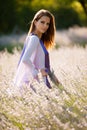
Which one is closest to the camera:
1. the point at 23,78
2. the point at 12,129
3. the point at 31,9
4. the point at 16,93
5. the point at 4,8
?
the point at 12,129

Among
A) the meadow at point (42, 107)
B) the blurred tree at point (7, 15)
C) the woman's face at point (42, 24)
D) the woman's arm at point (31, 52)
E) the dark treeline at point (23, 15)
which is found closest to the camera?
the meadow at point (42, 107)

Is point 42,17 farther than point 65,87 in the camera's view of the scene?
Yes

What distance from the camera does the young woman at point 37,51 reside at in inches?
208

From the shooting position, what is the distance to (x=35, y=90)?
5.14 metres

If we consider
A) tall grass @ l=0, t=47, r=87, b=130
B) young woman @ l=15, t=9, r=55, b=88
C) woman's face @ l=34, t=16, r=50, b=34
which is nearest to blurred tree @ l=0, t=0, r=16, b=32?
young woman @ l=15, t=9, r=55, b=88

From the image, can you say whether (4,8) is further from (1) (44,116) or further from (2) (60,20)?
(1) (44,116)

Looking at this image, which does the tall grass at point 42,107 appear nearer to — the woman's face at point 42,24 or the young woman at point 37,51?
the young woman at point 37,51

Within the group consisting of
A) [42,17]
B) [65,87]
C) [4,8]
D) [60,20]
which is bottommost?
[60,20]

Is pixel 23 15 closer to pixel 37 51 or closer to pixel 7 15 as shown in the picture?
pixel 7 15

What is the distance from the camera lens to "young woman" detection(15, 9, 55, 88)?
5.29 meters

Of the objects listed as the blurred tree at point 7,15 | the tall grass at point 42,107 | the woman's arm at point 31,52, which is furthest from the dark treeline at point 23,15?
the tall grass at point 42,107

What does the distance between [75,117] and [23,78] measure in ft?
4.15

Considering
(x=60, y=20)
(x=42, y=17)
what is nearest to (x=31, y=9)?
(x=60, y=20)

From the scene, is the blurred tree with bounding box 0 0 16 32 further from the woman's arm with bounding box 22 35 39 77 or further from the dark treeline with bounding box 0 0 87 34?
the woman's arm with bounding box 22 35 39 77
